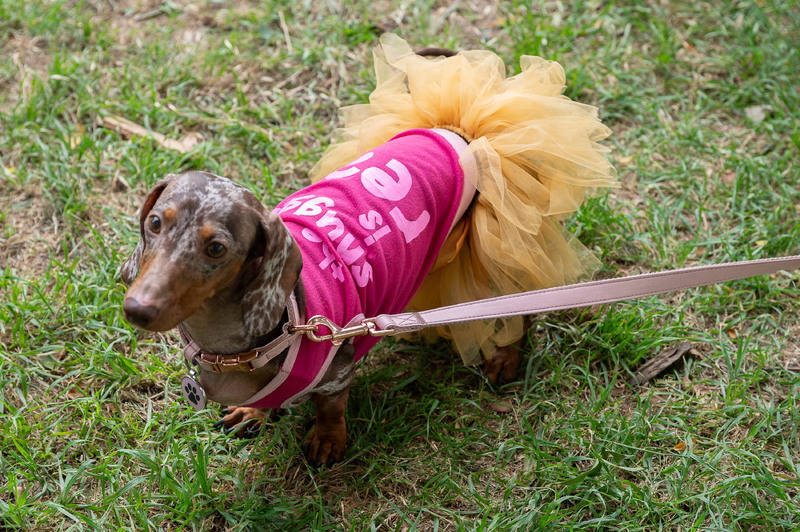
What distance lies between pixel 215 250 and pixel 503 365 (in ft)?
→ 4.95

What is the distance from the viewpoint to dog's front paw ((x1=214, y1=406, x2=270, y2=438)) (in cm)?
266

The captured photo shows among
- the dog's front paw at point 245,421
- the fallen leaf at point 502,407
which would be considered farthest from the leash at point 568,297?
the fallen leaf at point 502,407

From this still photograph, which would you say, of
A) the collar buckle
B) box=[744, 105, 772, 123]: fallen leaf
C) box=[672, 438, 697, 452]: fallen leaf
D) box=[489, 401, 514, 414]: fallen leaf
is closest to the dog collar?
the collar buckle

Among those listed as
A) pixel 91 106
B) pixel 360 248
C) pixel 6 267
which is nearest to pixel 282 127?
→ pixel 91 106

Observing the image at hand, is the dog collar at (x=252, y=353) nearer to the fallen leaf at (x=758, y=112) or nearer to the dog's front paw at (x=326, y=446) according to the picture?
the dog's front paw at (x=326, y=446)

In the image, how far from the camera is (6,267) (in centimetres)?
315

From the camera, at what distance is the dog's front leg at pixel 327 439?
2.53 metres

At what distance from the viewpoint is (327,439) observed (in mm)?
2594

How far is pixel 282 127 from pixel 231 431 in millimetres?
1786

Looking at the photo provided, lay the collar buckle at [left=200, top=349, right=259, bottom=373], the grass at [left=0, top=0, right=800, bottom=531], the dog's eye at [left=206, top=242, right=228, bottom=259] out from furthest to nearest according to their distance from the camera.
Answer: the grass at [left=0, top=0, right=800, bottom=531] → the collar buckle at [left=200, top=349, right=259, bottom=373] → the dog's eye at [left=206, top=242, right=228, bottom=259]

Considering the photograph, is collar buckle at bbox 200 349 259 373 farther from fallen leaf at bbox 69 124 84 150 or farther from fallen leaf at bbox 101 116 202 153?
fallen leaf at bbox 69 124 84 150

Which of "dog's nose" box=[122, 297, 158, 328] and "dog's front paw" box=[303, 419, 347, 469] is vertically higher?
"dog's nose" box=[122, 297, 158, 328]

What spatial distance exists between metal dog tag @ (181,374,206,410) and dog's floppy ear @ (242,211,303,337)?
32 centimetres

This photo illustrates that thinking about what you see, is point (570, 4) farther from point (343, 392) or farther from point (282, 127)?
point (343, 392)
